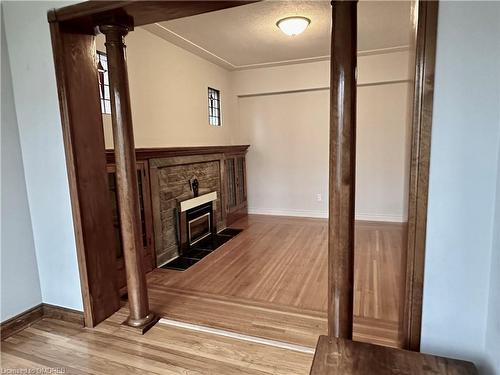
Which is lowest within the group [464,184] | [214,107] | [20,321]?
[20,321]

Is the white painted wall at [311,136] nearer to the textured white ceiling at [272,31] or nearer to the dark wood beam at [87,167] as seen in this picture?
the textured white ceiling at [272,31]

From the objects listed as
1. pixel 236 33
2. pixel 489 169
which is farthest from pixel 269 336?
pixel 236 33

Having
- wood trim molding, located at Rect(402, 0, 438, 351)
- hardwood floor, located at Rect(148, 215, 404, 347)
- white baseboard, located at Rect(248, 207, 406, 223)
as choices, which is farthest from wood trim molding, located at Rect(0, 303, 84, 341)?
white baseboard, located at Rect(248, 207, 406, 223)

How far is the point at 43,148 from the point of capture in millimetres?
2100

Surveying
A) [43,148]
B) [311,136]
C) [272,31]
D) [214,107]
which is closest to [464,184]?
[43,148]

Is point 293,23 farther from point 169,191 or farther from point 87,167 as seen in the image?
point 87,167

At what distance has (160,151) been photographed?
3.23 metres

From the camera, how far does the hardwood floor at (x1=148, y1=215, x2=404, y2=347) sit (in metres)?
2.16

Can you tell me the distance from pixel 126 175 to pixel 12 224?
0.89m

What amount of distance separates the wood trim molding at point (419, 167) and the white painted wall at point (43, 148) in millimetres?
2018

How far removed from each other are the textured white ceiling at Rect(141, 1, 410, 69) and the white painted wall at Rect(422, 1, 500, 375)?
2.08 meters

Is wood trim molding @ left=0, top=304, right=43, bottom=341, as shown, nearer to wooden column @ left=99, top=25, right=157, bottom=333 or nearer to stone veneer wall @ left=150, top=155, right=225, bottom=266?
wooden column @ left=99, top=25, right=157, bottom=333

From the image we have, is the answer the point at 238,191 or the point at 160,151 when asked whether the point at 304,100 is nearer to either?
the point at 238,191

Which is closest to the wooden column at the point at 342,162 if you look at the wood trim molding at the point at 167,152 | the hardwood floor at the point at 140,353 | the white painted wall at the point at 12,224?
the hardwood floor at the point at 140,353
